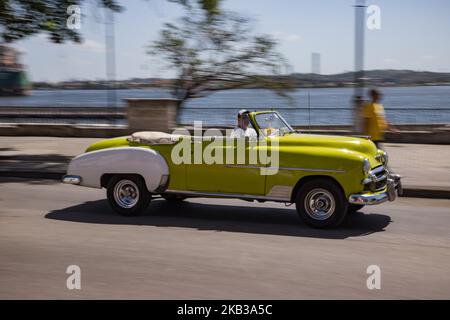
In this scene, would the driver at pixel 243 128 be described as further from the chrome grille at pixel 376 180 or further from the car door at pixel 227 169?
A: the chrome grille at pixel 376 180

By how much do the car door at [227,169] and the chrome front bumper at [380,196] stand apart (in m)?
1.25

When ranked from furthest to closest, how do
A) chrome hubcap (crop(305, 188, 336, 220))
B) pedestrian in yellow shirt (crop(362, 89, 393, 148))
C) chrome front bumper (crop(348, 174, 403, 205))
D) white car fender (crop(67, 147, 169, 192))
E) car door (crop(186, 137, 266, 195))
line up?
pedestrian in yellow shirt (crop(362, 89, 393, 148))
white car fender (crop(67, 147, 169, 192))
car door (crop(186, 137, 266, 195))
chrome hubcap (crop(305, 188, 336, 220))
chrome front bumper (crop(348, 174, 403, 205))

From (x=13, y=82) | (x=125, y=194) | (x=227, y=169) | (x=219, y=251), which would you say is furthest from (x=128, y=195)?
(x=13, y=82)

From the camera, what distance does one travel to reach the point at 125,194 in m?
8.73

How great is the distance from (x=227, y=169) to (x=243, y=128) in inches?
25.0

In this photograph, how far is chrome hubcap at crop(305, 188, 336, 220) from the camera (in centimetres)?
765

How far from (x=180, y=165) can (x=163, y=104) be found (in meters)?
9.46

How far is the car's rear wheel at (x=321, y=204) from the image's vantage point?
7535 mm

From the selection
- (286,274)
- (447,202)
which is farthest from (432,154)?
(286,274)

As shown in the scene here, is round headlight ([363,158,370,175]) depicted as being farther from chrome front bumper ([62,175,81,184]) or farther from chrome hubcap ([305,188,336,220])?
chrome front bumper ([62,175,81,184])

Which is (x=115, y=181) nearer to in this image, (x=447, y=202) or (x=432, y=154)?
(x=447, y=202)

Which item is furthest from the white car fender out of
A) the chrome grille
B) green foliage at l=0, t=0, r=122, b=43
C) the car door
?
green foliage at l=0, t=0, r=122, b=43

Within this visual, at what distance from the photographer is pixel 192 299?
499 centimetres

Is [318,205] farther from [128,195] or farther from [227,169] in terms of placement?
[128,195]
